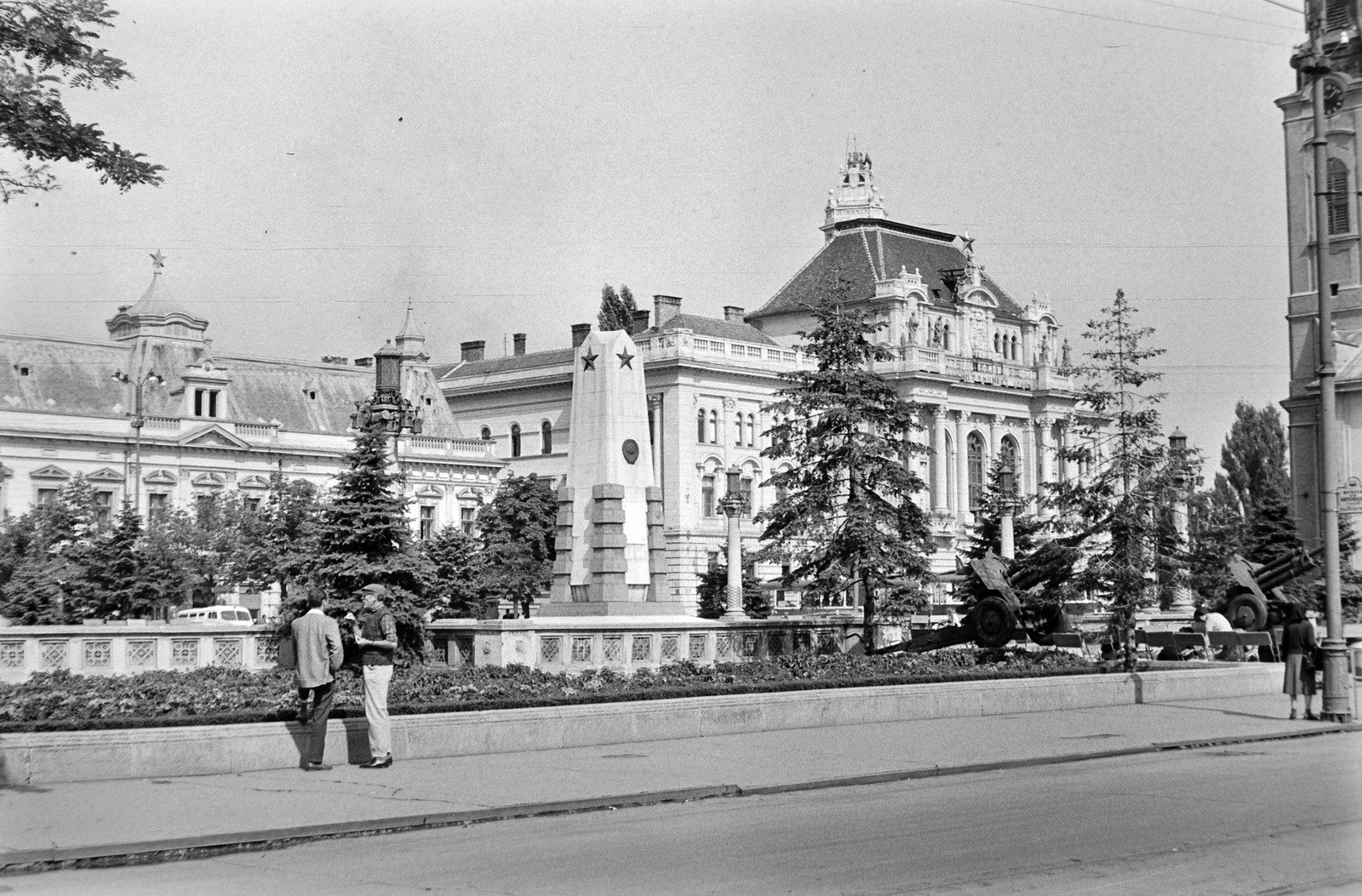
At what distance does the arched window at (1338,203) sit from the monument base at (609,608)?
4286cm

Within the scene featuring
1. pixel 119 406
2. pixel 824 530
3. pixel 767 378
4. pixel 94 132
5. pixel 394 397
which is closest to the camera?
pixel 94 132

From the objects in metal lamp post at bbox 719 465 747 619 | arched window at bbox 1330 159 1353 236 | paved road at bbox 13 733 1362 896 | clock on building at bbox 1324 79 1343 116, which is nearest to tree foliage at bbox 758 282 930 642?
metal lamp post at bbox 719 465 747 619

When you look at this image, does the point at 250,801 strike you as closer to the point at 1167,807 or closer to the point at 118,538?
the point at 1167,807

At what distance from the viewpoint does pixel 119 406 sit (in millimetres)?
77812

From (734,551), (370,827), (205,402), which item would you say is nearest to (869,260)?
(205,402)

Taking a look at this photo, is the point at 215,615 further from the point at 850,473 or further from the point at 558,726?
the point at 558,726

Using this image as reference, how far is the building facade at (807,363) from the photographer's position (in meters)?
99.6

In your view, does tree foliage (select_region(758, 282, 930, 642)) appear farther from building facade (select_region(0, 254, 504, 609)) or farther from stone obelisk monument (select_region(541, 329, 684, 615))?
building facade (select_region(0, 254, 504, 609))

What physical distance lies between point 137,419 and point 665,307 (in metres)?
43.1

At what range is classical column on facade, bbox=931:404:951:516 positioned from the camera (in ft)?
360

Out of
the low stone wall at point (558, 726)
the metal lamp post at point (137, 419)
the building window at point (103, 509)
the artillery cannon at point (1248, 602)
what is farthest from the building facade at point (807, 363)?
the low stone wall at point (558, 726)

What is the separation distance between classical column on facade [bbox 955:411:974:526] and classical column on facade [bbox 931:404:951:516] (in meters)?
1.14

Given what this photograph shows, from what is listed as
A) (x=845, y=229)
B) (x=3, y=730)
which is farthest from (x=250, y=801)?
(x=845, y=229)

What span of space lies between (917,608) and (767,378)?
6444cm
